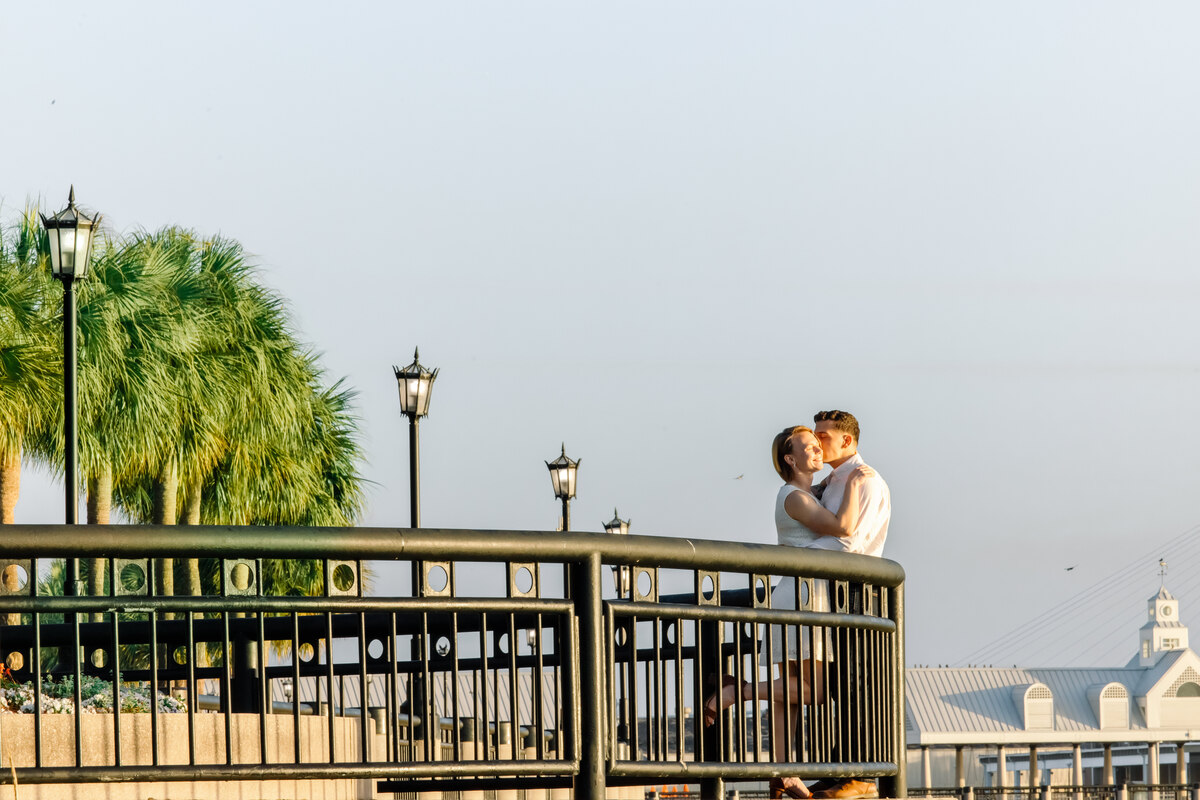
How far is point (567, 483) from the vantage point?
2781 centimetres

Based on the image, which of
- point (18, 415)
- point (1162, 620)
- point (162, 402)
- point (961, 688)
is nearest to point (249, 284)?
point (162, 402)

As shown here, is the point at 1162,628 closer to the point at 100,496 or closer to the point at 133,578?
the point at 100,496

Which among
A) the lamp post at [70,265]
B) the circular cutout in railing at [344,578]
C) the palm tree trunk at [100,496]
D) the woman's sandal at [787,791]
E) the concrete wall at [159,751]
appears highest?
the lamp post at [70,265]

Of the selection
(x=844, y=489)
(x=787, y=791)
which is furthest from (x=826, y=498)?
(x=787, y=791)

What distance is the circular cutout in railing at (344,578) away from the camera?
4465 millimetres

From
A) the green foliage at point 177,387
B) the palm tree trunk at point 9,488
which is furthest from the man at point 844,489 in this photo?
the palm tree trunk at point 9,488

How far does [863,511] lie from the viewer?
6484 mm

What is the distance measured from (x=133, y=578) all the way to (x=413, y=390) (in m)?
16.8

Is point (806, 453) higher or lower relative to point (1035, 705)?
higher

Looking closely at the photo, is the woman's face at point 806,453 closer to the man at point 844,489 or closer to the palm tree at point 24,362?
the man at point 844,489

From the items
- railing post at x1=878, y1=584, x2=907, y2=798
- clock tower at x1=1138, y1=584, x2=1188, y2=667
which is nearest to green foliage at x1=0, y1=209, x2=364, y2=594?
railing post at x1=878, y1=584, x2=907, y2=798

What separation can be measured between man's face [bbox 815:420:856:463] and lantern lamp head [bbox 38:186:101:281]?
10227 mm

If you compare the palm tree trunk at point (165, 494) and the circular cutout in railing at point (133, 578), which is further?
the palm tree trunk at point (165, 494)

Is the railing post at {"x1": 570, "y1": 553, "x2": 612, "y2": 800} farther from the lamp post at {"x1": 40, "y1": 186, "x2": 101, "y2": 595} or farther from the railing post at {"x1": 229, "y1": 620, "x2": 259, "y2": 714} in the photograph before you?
the lamp post at {"x1": 40, "y1": 186, "x2": 101, "y2": 595}
